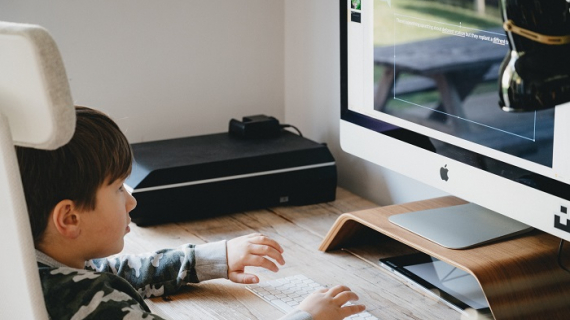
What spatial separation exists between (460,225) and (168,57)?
0.97 metres

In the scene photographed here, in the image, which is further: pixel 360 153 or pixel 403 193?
pixel 403 193

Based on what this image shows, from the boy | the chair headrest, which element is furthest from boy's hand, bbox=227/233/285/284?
the chair headrest

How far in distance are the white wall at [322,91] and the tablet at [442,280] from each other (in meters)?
0.33

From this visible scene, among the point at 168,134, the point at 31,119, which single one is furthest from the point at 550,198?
the point at 168,134

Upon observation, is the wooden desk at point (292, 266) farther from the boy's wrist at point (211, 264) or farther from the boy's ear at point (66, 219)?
the boy's ear at point (66, 219)

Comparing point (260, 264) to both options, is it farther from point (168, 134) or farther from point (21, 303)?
point (168, 134)

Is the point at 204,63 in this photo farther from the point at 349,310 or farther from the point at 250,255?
the point at 349,310

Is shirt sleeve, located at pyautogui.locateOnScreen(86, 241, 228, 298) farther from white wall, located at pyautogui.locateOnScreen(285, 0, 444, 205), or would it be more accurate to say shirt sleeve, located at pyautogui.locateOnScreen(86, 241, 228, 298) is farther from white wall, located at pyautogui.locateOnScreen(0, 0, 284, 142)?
white wall, located at pyautogui.locateOnScreen(0, 0, 284, 142)

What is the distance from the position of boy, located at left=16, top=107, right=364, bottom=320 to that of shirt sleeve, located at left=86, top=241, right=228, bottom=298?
218 mm

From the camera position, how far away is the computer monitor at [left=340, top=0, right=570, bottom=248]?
48.1 inches

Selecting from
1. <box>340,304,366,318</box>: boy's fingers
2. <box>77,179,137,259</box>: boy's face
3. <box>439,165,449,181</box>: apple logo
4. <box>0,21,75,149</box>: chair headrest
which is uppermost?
<box>0,21,75,149</box>: chair headrest

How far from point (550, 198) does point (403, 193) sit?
27.0 inches

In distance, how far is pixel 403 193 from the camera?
6.15 ft

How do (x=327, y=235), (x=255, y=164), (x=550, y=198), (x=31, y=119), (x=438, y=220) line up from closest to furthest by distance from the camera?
(x=31, y=119) < (x=550, y=198) < (x=438, y=220) < (x=327, y=235) < (x=255, y=164)
